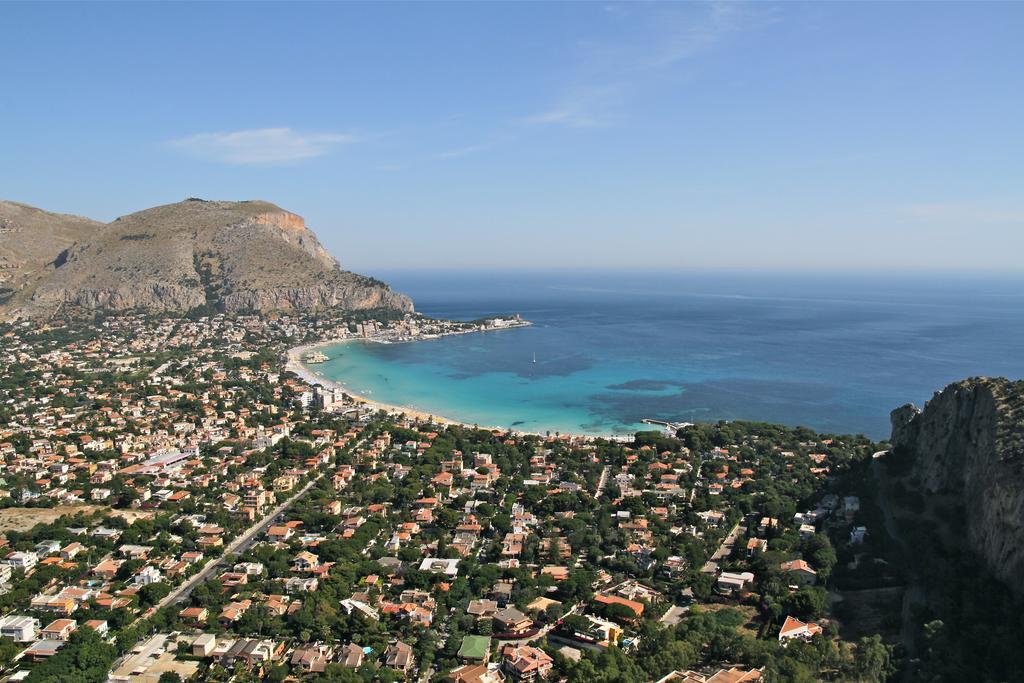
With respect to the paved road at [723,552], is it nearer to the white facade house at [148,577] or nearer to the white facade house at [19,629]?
the white facade house at [148,577]

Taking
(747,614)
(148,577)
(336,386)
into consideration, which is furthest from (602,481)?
(336,386)

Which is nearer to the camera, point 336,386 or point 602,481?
point 602,481

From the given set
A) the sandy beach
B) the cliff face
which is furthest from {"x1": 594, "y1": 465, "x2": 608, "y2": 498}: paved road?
the cliff face

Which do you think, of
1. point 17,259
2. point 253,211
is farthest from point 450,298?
point 17,259

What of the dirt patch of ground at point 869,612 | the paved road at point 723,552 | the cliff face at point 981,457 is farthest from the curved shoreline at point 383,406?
the dirt patch of ground at point 869,612

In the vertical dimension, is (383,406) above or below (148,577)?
above

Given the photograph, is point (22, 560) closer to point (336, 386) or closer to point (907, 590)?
point (907, 590)

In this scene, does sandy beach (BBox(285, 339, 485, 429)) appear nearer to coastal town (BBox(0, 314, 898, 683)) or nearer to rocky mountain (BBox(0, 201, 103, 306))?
coastal town (BBox(0, 314, 898, 683))
